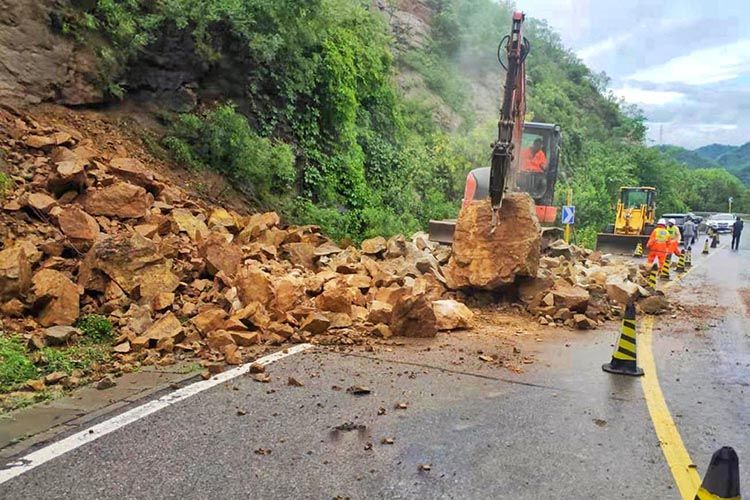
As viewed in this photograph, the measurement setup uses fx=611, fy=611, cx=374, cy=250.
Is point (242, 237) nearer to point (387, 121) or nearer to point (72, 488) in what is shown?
point (72, 488)

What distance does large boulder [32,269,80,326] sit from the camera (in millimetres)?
6352

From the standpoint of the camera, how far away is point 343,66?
15.9m

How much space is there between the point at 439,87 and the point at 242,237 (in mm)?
22239

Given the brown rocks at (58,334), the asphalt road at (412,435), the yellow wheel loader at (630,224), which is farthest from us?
the yellow wheel loader at (630,224)

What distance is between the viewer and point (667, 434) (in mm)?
4555

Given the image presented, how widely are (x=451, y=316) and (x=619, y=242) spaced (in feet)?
63.9

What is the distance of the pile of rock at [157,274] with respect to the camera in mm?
6363

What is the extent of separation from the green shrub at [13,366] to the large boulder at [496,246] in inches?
237

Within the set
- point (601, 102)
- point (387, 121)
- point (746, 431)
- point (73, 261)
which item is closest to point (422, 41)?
point (387, 121)

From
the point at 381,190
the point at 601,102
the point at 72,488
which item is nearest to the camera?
the point at 72,488

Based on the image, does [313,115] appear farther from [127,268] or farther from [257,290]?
[127,268]

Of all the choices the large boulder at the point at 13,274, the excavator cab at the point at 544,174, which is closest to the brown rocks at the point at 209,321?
the large boulder at the point at 13,274

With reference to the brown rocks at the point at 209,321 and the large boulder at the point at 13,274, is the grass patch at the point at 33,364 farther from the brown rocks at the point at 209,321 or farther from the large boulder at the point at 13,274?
the brown rocks at the point at 209,321

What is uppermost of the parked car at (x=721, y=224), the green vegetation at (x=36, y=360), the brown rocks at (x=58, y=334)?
the brown rocks at (x=58, y=334)
